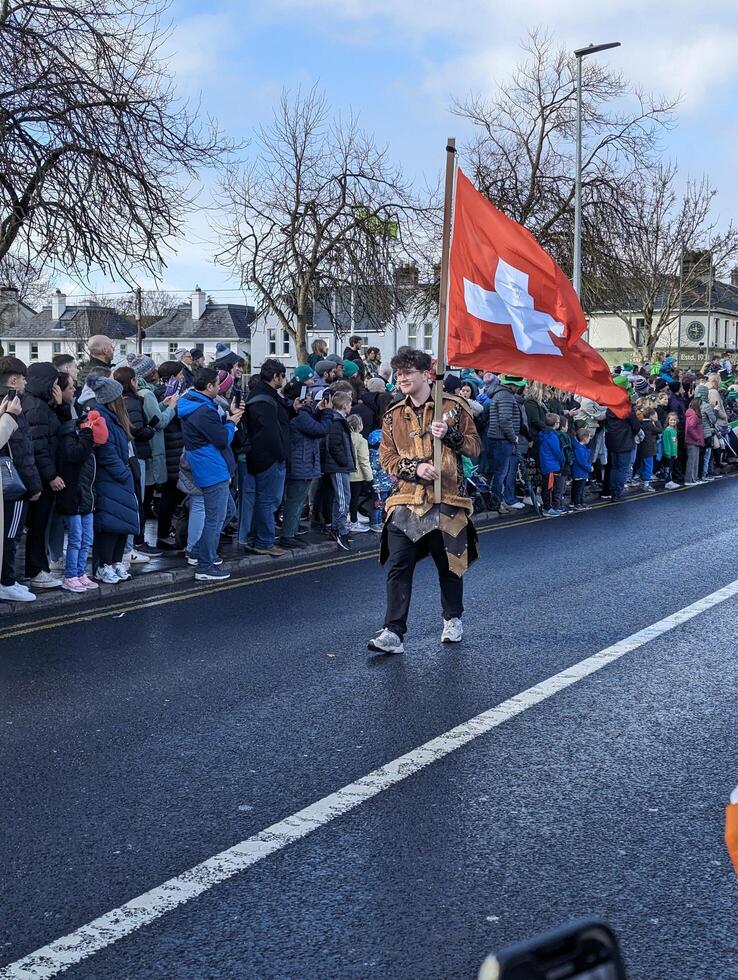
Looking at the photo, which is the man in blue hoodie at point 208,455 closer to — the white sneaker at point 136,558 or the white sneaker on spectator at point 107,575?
the white sneaker at point 136,558

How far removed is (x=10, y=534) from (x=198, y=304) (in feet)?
305

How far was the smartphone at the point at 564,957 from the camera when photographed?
1.60 meters

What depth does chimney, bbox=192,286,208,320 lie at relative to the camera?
331 feet

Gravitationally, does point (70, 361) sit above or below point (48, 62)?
below

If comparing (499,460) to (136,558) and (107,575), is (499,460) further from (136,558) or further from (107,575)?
(107,575)

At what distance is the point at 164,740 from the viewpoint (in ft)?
20.2

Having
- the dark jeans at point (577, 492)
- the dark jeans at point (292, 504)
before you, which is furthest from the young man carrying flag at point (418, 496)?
the dark jeans at point (577, 492)

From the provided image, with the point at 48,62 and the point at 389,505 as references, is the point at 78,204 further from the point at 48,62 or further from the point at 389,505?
the point at 389,505

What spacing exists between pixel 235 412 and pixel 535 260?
456 cm

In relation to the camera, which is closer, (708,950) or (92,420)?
(708,950)

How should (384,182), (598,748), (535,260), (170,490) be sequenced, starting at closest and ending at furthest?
(598,748) < (535,260) < (170,490) < (384,182)

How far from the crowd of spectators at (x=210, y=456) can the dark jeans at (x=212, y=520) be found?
13 millimetres

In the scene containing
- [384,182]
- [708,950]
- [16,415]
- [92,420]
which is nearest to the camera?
[708,950]

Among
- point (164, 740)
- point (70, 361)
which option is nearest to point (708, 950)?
point (164, 740)
